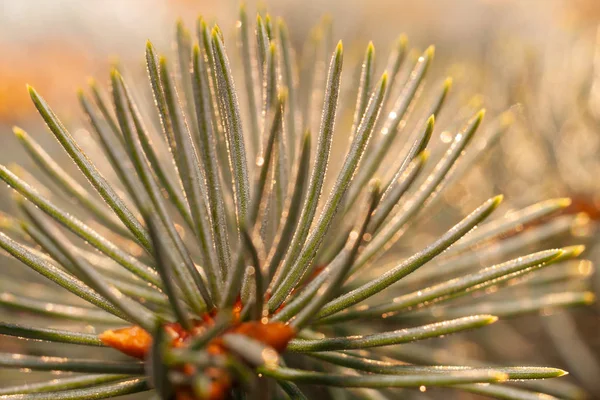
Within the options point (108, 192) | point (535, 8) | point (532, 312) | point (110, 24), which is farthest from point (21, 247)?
point (110, 24)

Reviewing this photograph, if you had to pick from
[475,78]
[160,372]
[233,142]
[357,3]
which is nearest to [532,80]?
[475,78]

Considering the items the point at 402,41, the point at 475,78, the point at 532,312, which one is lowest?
the point at 532,312

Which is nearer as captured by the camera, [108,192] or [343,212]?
[108,192]

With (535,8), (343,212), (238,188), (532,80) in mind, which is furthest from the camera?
(535,8)

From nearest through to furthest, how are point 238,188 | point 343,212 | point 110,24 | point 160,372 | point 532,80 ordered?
point 160,372 → point 238,188 → point 343,212 → point 532,80 → point 110,24

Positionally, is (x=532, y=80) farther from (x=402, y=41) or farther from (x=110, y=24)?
(x=110, y=24)

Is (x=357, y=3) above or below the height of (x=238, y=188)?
above

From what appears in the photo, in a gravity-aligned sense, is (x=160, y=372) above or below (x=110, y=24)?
below

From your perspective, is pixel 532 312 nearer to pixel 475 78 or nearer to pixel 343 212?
pixel 343 212

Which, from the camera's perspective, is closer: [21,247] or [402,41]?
[21,247]
